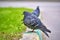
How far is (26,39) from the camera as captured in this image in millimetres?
1512

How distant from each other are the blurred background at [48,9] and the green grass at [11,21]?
0.09 m

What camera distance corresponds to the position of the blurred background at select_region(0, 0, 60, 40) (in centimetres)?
164

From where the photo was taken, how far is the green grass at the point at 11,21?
5.20 feet

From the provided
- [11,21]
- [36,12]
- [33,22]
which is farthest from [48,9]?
[11,21]

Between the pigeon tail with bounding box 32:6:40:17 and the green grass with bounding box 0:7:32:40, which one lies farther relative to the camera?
the pigeon tail with bounding box 32:6:40:17

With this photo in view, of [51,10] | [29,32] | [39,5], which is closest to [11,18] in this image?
[29,32]

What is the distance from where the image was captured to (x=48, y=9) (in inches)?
71.7

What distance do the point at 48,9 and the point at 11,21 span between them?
0.54 metres

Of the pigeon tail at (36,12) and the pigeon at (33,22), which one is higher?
the pigeon tail at (36,12)

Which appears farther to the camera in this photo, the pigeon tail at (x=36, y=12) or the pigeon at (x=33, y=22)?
the pigeon tail at (x=36, y=12)

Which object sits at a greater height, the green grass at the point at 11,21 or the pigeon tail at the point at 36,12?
the pigeon tail at the point at 36,12

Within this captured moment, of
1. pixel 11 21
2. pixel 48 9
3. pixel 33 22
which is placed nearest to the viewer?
pixel 33 22

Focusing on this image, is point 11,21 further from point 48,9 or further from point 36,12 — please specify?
A: point 48,9

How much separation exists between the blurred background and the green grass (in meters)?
0.09
